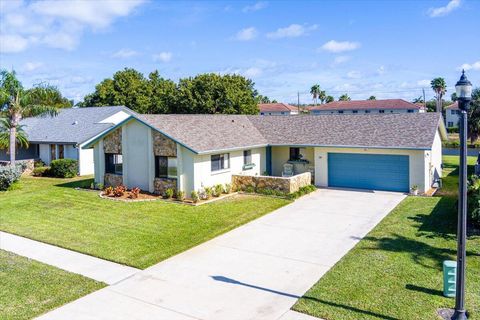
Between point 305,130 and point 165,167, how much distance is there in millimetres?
9698

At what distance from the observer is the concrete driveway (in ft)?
29.4

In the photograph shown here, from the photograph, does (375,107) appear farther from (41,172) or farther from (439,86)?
(41,172)

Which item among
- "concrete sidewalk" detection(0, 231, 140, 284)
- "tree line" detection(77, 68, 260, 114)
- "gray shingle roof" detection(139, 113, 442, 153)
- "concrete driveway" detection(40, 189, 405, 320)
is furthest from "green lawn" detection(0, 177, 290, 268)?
"tree line" detection(77, 68, 260, 114)

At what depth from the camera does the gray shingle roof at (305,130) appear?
21.5 metres

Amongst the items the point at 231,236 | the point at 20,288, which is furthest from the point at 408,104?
the point at 20,288

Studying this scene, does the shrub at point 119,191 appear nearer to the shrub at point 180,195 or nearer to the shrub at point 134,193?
the shrub at point 134,193

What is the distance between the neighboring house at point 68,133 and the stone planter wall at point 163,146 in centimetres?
1080

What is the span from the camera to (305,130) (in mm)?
26312

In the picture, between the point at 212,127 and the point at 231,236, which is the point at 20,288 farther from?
the point at 212,127

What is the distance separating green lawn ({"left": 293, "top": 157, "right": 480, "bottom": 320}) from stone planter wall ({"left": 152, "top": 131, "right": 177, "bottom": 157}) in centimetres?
1060

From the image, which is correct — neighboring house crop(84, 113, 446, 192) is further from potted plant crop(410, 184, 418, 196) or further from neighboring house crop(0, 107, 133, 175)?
neighboring house crop(0, 107, 133, 175)

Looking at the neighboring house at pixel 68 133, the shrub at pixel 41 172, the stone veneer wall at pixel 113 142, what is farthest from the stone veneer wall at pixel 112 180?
the shrub at pixel 41 172

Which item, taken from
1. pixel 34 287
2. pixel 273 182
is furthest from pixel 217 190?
pixel 34 287

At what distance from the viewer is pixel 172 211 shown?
59.7 ft
